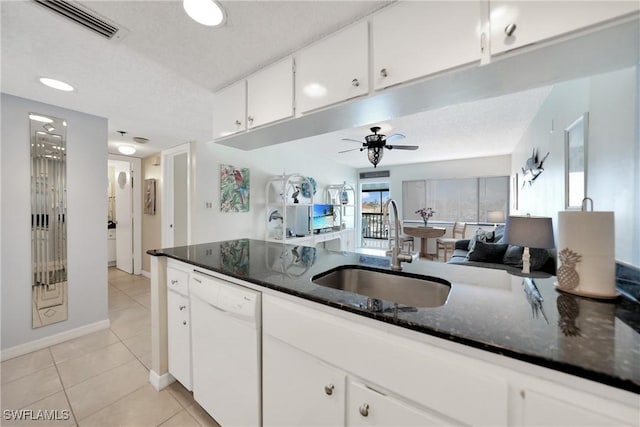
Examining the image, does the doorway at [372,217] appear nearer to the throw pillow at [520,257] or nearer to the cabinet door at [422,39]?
the throw pillow at [520,257]

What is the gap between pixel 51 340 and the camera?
2279 mm

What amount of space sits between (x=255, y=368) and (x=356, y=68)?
153 cm

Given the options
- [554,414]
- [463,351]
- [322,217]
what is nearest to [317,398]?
[463,351]

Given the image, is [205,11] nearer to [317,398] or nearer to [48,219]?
[317,398]

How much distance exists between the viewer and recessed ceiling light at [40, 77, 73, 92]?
1.85 metres

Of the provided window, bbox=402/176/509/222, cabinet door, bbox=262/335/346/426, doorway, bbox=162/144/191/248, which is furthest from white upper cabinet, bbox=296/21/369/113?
window, bbox=402/176/509/222

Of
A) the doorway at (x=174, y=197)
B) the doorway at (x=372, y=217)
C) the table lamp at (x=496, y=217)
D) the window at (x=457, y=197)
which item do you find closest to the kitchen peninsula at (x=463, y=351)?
the doorway at (x=174, y=197)

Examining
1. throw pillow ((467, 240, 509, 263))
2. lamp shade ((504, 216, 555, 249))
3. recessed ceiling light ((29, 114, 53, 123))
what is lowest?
throw pillow ((467, 240, 509, 263))

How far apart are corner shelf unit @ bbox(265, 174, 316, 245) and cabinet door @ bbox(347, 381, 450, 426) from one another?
3381 millimetres

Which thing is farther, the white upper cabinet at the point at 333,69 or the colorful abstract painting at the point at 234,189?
the colorful abstract painting at the point at 234,189

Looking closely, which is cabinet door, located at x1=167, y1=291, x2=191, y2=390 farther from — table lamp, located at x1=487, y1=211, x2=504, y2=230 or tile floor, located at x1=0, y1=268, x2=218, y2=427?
table lamp, located at x1=487, y1=211, x2=504, y2=230

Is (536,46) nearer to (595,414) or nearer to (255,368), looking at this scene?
(595,414)

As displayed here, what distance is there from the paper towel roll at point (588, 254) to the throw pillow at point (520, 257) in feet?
5.69

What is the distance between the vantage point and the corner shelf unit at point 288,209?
4305 mm
